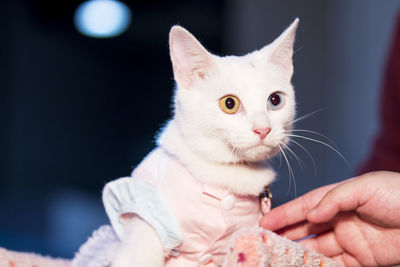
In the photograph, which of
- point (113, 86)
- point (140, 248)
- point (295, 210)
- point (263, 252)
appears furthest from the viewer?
point (113, 86)

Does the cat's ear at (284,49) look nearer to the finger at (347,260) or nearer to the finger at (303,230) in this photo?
the finger at (303,230)

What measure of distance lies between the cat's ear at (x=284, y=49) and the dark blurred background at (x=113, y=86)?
213cm

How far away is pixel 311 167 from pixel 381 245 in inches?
86.2

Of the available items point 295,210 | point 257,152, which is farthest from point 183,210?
point 295,210

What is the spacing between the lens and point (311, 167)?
331cm

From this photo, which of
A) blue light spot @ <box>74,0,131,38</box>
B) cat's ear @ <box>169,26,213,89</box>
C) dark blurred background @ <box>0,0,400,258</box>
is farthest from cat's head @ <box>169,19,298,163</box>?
blue light spot @ <box>74,0,131,38</box>

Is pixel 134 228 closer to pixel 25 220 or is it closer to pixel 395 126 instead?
pixel 395 126

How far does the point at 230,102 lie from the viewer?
101 cm

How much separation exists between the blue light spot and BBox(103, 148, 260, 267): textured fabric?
2504mm

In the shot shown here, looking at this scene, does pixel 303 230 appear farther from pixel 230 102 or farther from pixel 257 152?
pixel 230 102

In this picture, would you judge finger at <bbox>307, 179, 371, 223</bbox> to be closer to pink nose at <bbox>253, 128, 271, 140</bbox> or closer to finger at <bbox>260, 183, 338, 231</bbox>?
finger at <bbox>260, 183, 338, 231</bbox>

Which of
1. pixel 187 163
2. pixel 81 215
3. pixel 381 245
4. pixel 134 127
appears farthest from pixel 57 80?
pixel 381 245

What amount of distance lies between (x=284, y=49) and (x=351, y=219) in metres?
0.51

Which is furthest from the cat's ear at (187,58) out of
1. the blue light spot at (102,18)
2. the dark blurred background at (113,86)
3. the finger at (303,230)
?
the blue light spot at (102,18)
